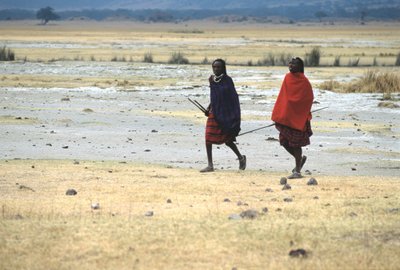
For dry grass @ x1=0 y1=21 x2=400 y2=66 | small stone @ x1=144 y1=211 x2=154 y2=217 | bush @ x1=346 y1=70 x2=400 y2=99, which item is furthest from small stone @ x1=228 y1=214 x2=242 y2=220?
dry grass @ x1=0 y1=21 x2=400 y2=66

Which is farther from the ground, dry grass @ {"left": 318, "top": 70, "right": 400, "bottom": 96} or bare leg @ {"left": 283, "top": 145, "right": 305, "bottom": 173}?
bare leg @ {"left": 283, "top": 145, "right": 305, "bottom": 173}

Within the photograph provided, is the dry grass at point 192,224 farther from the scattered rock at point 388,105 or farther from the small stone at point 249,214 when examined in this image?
the scattered rock at point 388,105

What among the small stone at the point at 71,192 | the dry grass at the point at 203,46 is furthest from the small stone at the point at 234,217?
the dry grass at the point at 203,46

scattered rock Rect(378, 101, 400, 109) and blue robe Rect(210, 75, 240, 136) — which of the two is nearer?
blue robe Rect(210, 75, 240, 136)

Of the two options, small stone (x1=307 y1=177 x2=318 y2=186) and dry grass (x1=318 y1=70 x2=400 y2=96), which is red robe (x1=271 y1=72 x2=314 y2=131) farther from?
dry grass (x1=318 y1=70 x2=400 y2=96)

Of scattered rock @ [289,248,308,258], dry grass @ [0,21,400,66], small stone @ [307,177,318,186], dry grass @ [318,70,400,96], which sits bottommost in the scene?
dry grass @ [0,21,400,66]

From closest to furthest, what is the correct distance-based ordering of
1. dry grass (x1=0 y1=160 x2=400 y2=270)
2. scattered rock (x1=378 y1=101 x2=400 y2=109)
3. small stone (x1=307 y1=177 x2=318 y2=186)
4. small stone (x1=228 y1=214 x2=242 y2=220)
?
dry grass (x1=0 y1=160 x2=400 y2=270) < small stone (x1=228 y1=214 x2=242 y2=220) < small stone (x1=307 y1=177 x2=318 y2=186) < scattered rock (x1=378 y1=101 x2=400 y2=109)

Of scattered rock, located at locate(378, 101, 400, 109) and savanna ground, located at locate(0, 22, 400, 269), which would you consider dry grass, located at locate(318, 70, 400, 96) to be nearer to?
scattered rock, located at locate(378, 101, 400, 109)

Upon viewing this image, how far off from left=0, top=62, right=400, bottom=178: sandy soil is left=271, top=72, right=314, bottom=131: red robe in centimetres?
161

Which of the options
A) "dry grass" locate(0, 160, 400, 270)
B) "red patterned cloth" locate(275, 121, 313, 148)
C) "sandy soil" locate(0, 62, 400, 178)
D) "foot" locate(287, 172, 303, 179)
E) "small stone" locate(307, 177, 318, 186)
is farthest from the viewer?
"sandy soil" locate(0, 62, 400, 178)

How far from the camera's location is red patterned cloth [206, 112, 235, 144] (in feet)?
44.2

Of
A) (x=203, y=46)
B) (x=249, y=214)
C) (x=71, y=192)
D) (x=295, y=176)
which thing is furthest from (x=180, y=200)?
(x=203, y=46)

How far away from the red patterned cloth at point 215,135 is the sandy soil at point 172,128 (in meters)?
0.89

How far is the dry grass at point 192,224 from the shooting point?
753cm
